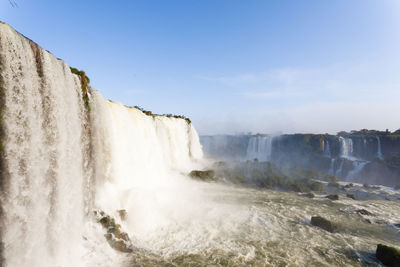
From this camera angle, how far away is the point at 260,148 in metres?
42.6

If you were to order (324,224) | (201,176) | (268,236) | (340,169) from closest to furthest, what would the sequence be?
1. (268,236)
2. (324,224)
3. (201,176)
4. (340,169)

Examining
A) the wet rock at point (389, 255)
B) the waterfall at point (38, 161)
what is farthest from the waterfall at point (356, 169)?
the waterfall at point (38, 161)

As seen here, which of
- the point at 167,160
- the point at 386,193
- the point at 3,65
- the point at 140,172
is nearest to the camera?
the point at 3,65

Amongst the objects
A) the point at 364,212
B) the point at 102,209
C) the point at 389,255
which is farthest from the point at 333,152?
the point at 102,209

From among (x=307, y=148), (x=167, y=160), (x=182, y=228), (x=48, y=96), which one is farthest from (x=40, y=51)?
(x=307, y=148)

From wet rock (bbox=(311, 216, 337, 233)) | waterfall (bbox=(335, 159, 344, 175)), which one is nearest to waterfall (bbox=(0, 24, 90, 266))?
wet rock (bbox=(311, 216, 337, 233))

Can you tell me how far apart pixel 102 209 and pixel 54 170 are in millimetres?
3004

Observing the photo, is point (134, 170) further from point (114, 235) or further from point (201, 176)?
point (201, 176)

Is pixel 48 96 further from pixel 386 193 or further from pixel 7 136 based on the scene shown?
pixel 386 193

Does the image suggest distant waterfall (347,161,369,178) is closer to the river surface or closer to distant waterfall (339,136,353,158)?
distant waterfall (339,136,353,158)

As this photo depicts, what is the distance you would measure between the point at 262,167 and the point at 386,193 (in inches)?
455

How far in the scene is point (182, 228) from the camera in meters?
9.29

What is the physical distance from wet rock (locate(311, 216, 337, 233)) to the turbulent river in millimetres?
308

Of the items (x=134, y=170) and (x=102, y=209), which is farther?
(x=134, y=170)
